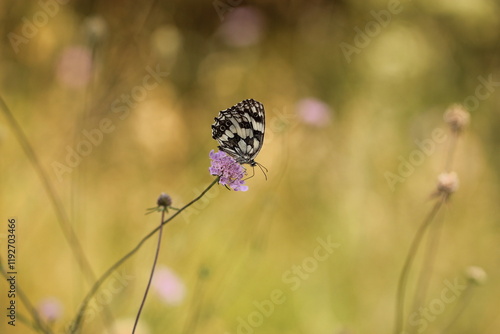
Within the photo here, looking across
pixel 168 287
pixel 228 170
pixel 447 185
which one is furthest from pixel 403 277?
pixel 228 170

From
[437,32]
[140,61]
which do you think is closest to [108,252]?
[140,61]

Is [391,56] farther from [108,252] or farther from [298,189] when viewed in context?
[108,252]

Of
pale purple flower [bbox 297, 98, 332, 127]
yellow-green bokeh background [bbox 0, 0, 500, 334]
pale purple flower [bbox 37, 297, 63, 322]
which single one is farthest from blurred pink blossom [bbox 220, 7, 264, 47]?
pale purple flower [bbox 37, 297, 63, 322]

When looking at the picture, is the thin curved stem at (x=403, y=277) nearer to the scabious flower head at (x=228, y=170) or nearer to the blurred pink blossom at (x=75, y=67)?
the scabious flower head at (x=228, y=170)

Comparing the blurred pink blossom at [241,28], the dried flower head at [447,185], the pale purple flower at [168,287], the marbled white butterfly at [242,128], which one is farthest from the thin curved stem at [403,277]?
the blurred pink blossom at [241,28]

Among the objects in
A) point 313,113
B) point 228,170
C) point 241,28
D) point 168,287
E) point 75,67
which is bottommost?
point 228,170

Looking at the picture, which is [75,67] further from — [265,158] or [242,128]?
[242,128]

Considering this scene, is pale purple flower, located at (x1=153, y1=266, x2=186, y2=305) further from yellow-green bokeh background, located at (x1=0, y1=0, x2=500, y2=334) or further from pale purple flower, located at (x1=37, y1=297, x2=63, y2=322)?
pale purple flower, located at (x1=37, y1=297, x2=63, y2=322)
